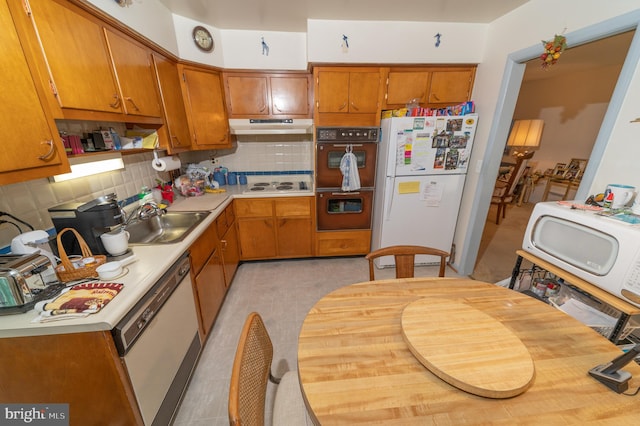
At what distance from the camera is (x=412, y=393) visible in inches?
27.1

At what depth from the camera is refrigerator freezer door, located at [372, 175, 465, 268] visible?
2.41m

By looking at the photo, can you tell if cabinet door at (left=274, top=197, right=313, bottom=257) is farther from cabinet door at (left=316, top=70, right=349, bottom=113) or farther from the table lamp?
the table lamp

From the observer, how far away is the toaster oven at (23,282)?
32.4 inches

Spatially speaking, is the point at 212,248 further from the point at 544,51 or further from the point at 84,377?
the point at 544,51

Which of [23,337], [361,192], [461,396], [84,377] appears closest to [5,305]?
[23,337]

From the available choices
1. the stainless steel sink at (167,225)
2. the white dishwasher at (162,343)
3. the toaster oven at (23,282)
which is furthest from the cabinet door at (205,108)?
the toaster oven at (23,282)

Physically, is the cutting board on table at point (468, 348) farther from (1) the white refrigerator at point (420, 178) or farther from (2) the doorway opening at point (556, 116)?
(2) the doorway opening at point (556, 116)

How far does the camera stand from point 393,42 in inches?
87.4

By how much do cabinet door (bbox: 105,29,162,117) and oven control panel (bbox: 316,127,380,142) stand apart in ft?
4.52

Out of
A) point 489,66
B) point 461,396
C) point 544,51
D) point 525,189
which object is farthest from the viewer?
point 525,189

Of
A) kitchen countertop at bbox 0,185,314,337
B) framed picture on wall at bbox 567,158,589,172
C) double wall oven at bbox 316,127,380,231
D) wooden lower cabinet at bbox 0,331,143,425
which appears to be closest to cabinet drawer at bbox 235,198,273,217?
double wall oven at bbox 316,127,380,231

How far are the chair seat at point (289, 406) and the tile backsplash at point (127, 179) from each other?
4.68 feet

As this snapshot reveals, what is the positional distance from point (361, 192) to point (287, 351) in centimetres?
170

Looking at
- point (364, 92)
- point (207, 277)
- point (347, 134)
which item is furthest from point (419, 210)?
point (207, 277)
